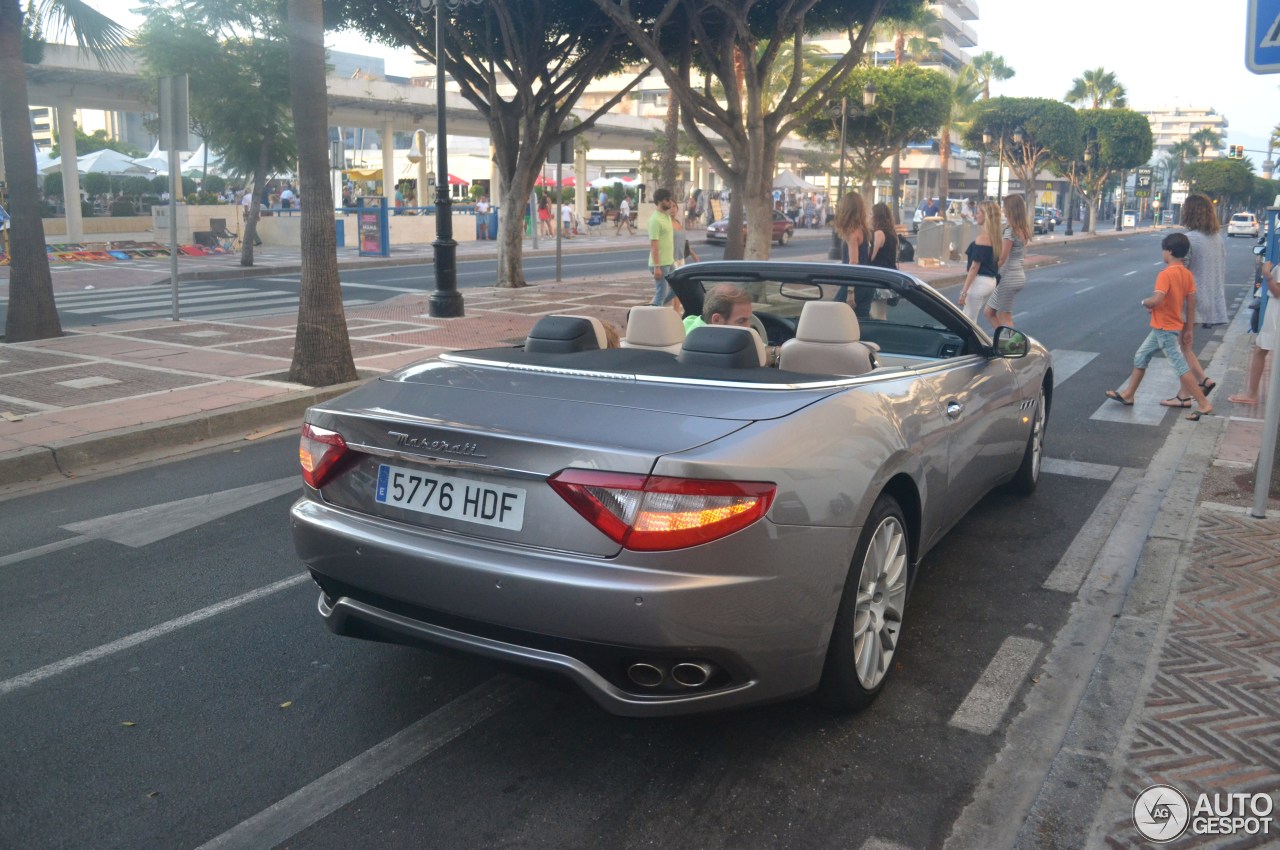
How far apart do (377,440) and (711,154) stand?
1911cm

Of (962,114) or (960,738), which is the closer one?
(960,738)

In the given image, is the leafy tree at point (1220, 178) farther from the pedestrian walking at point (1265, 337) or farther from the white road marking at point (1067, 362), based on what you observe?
the pedestrian walking at point (1265, 337)

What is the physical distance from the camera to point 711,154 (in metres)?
21.6

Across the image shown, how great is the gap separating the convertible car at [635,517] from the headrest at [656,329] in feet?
1.45

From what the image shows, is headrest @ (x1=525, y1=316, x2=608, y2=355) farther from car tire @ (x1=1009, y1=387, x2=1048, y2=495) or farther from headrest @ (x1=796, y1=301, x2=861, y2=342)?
car tire @ (x1=1009, y1=387, x2=1048, y2=495)

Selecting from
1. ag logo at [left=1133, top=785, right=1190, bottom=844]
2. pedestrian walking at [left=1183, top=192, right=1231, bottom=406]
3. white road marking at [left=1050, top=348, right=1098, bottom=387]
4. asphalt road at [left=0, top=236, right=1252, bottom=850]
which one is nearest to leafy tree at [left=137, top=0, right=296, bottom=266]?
white road marking at [left=1050, top=348, right=1098, bottom=387]

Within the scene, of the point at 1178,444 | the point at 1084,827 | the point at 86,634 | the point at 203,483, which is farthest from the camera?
the point at 1178,444

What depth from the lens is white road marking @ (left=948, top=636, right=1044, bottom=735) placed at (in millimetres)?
3650

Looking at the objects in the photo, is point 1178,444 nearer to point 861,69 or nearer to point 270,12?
point 270,12

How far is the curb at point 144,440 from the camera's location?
7219mm

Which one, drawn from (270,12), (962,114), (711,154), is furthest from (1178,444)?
(962,114)

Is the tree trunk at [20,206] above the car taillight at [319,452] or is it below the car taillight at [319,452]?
above

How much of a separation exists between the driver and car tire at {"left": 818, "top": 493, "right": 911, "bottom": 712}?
1.68 meters

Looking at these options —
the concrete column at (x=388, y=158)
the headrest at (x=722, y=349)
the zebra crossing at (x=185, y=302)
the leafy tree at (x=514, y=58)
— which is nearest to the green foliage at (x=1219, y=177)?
the concrete column at (x=388, y=158)
